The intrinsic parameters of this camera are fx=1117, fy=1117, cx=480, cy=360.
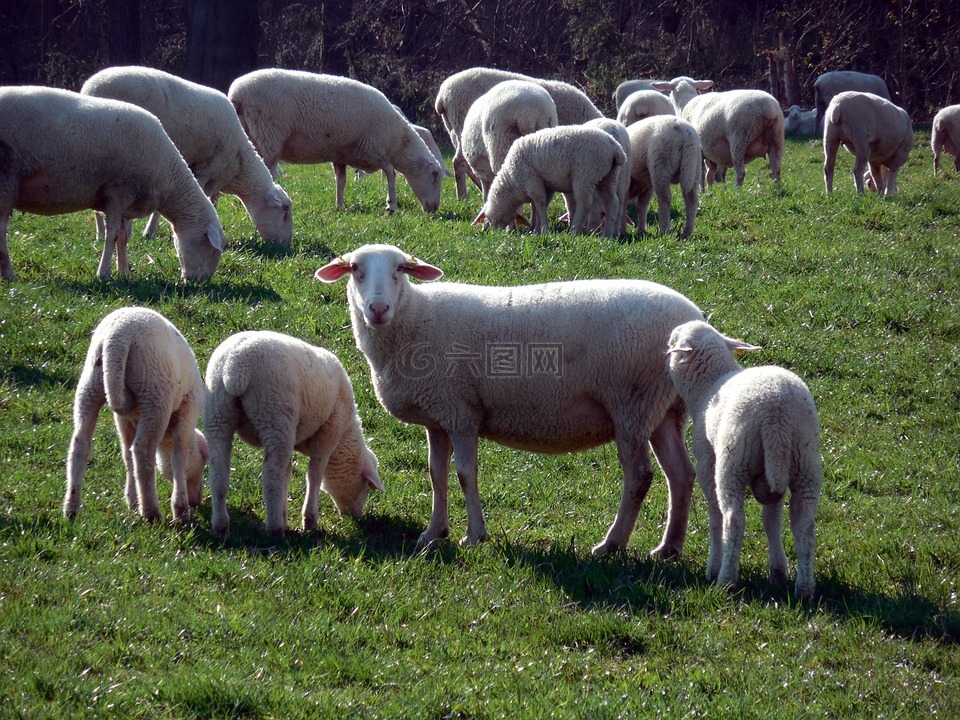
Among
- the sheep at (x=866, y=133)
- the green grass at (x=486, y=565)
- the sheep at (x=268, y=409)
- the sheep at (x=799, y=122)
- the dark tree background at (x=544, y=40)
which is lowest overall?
the green grass at (x=486, y=565)

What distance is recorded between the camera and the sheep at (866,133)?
47.5 ft

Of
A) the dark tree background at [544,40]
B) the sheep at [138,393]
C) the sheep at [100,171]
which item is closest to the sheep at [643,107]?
the dark tree background at [544,40]

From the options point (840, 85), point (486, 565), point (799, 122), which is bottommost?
point (486, 565)

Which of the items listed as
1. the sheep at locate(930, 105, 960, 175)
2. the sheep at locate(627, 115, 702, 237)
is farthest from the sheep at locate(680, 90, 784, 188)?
the sheep at locate(627, 115, 702, 237)

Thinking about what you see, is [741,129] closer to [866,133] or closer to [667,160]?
[866,133]

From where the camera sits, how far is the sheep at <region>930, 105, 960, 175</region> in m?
16.8

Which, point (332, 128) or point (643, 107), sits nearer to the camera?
point (332, 128)

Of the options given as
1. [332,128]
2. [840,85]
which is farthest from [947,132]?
[332,128]

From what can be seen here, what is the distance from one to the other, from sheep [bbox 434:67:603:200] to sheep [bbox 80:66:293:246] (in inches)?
157

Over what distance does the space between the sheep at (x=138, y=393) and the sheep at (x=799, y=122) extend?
20589 millimetres

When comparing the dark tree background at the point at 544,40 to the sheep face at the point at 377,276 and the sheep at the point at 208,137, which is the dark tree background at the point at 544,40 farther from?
the sheep face at the point at 377,276

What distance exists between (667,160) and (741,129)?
14.1 feet

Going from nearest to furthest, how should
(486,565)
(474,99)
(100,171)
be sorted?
(486,565) < (100,171) < (474,99)

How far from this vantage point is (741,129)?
15.0 metres
